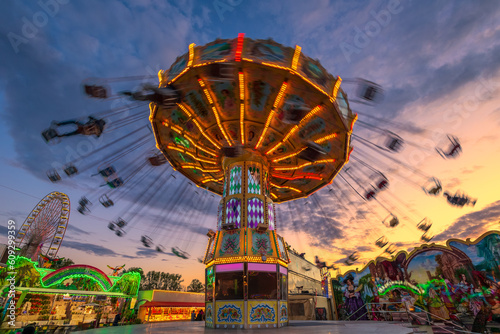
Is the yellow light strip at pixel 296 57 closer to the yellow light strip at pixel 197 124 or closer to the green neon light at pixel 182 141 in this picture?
the yellow light strip at pixel 197 124

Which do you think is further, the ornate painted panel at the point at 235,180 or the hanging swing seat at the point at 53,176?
the ornate painted panel at the point at 235,180

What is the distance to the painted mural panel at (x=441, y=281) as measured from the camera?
17625 mm

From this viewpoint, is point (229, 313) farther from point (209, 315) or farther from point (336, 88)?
point (336, 88)

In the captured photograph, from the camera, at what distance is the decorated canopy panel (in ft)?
35.5

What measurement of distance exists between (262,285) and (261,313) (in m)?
1.11

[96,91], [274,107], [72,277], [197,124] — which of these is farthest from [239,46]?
[72,277]

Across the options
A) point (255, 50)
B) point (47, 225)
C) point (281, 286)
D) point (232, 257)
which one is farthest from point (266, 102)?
point (47, 225)

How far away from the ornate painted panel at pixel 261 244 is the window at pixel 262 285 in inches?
36.6

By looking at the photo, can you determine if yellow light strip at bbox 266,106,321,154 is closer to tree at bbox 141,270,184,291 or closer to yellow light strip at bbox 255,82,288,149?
yellow light strip at bbox 255,82,288,149

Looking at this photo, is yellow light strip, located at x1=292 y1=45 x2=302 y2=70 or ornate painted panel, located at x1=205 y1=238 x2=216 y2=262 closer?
yellow light strip, located at x1=292 y1=45 x2=302 y2=70

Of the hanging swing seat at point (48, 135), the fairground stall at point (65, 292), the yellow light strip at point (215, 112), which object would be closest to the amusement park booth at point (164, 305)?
the fairground stall at point (65, 292)

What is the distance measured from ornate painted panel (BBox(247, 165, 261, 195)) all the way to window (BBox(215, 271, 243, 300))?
4.45 m

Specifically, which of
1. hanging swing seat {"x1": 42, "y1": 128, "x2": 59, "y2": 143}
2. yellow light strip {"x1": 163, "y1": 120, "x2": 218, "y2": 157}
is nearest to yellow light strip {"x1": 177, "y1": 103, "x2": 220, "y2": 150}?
yellow light strip {"x1": 163, "y1": 120, "x2": 218, "y2": 157}


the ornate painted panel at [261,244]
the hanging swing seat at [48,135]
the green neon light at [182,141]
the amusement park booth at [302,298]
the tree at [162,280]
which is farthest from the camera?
the tree at [162,280]
